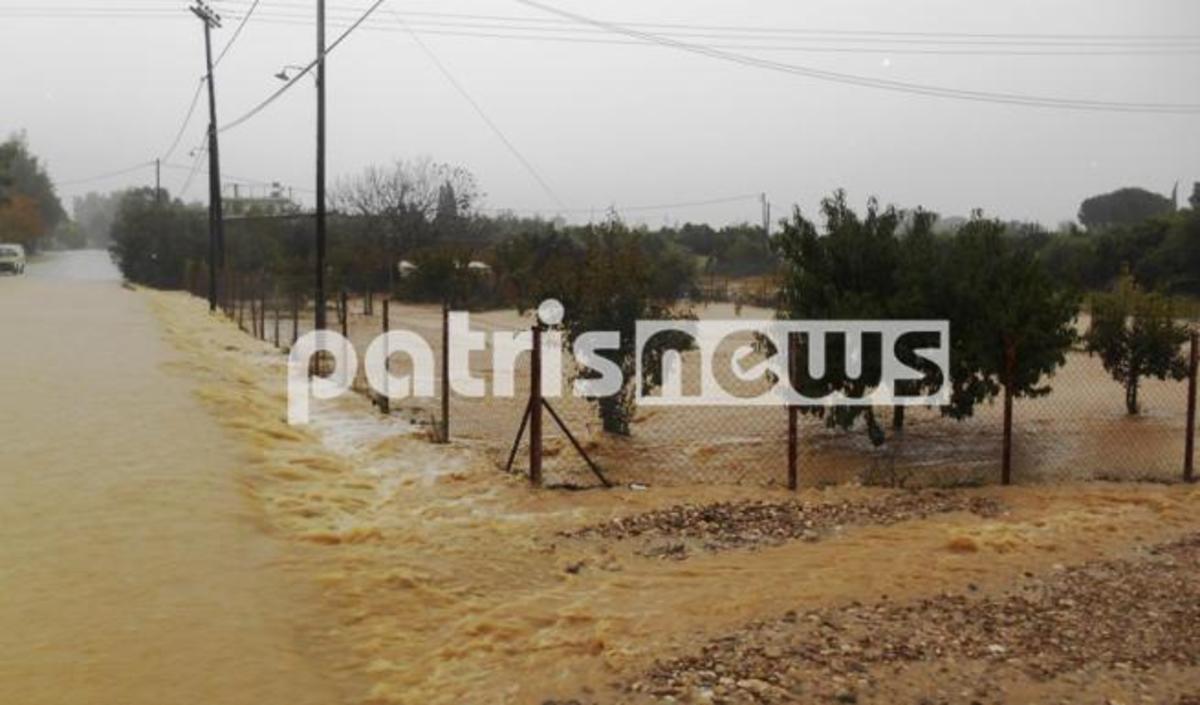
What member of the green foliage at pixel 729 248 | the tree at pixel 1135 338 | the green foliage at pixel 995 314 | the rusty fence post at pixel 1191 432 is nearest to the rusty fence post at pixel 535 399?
the green foliage at pixel 995 314

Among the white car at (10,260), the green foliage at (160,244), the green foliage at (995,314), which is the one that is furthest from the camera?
the green foliage at (160,244)

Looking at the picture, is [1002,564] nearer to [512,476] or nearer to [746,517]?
[746,517]

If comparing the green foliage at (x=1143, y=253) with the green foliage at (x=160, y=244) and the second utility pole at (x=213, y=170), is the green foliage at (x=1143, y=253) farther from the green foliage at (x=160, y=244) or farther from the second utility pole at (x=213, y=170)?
the green foliage at (x=160, y=244)

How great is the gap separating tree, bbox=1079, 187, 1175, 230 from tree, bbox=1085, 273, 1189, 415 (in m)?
66.7

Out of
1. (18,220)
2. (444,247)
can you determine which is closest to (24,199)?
(18,220)

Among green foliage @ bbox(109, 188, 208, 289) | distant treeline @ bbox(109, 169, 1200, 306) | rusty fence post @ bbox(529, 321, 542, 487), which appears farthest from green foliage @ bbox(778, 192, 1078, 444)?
green foliage @ bbox(109, 188, 208, 289)

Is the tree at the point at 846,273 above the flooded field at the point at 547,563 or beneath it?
above

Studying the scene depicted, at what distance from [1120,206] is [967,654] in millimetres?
81636

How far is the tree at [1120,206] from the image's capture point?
74.1 meters

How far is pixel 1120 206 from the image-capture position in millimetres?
76188

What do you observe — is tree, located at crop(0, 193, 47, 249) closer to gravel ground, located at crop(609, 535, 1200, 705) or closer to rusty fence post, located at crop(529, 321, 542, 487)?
rusty fence post, located at crop(529, 321, 542, 487)

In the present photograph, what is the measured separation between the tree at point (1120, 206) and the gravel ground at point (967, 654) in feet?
250

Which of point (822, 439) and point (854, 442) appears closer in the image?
point (854, 442)

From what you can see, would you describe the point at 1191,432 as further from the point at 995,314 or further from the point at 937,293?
the point at 937,293
